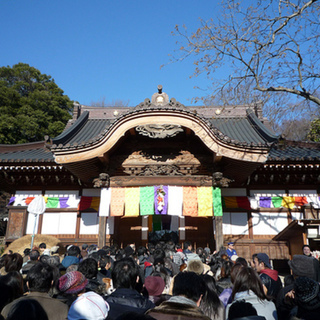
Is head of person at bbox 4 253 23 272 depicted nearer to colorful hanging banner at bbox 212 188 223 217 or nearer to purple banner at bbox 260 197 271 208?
colorful hanging banner at bbox 212 188 223 217

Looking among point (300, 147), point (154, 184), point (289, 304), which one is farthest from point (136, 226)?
point (289, 304)

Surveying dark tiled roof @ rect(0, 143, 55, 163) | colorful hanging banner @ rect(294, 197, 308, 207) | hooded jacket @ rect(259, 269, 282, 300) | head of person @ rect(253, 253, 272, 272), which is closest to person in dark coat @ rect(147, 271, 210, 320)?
hooded jacket @ rect(259, 269, 282, 300)

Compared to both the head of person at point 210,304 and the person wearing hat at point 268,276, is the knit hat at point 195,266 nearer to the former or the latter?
the head of person at point 210,304

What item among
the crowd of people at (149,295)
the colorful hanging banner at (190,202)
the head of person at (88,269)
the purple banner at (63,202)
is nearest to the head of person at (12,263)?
the crowd of people at (149,295)

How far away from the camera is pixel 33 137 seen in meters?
22.4

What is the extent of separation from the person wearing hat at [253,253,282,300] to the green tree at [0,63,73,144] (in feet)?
66.1

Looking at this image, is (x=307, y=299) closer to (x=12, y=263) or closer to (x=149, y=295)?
(x=149, y=295)

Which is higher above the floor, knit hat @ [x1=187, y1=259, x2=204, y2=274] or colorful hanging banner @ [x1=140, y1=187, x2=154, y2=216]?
colorful hanging banner @ [x1=140, y1=187, x2=154, y2=216]

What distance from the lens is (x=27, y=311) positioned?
7.48 ft

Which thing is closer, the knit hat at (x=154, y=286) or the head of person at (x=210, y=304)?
the head of person at (x=210, y=304)

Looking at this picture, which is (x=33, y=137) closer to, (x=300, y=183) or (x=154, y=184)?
(x=154, y=184)

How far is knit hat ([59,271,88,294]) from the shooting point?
2830 mm

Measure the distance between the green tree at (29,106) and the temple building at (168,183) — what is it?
9.99m

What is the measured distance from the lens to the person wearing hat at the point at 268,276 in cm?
373
